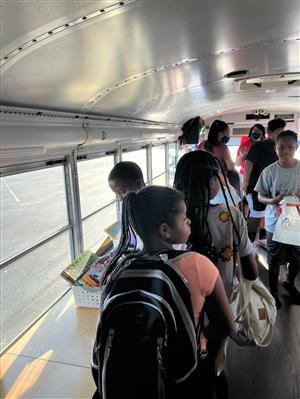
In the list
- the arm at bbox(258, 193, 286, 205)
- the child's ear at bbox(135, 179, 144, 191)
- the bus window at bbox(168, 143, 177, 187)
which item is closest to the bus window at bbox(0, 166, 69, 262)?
the child's ear at bbox(135, 179, 144, 191)

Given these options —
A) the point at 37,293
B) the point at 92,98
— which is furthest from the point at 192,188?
the point at 37,293

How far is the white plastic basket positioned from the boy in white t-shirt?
1525 mm

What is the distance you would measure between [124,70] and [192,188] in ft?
2.56

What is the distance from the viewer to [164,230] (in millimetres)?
1042

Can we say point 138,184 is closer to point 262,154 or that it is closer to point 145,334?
point 145,334

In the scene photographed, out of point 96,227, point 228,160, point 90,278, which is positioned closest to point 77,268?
point 90,278

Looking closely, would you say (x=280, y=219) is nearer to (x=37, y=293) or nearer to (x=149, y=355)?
(x=149, y=355)

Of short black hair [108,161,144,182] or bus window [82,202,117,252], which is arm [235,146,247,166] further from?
short black hair [108,161,144,182]

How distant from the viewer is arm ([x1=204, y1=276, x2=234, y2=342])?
1.07 meters

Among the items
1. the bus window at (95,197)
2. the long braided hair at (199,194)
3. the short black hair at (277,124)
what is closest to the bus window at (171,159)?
the bus window at (95,197)

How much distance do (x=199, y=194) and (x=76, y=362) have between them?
43.6 inches

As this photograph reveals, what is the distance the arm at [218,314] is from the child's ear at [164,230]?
0.23m

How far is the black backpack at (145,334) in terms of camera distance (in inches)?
32.9

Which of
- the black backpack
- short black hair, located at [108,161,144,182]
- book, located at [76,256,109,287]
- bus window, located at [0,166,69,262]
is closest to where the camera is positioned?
the black backpack
